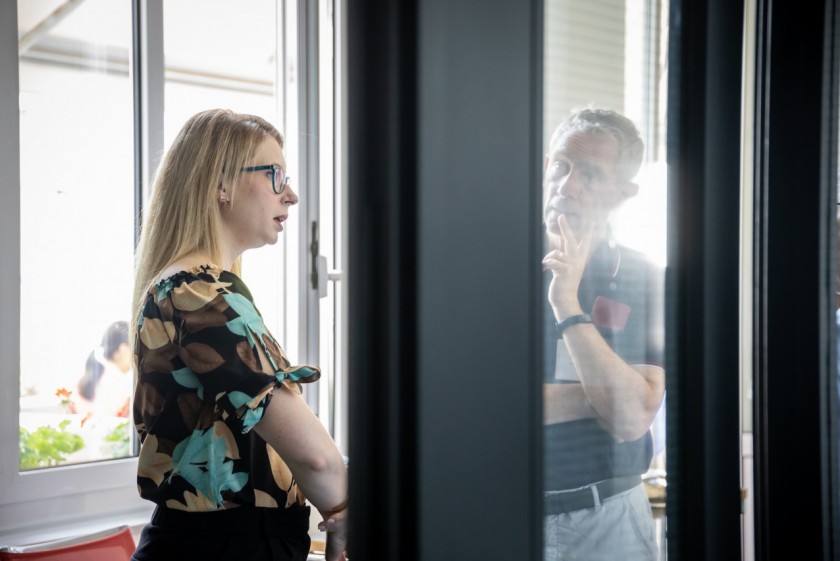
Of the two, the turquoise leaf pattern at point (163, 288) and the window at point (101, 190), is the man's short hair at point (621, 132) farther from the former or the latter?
the window at point (101, 190)

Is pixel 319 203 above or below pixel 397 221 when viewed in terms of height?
above

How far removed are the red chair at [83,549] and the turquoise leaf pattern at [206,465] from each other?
722mm

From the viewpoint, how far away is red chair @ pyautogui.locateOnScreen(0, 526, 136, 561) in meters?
1.62

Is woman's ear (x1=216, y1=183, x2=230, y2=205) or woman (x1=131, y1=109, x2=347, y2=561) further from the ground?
woman's ear (x1=216, y1=183, x2=230, y2=205)

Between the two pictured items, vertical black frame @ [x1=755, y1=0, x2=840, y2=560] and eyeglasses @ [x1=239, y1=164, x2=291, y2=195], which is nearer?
vertical black frame @ [x1=755, y1=0, x2=840, y2=560]

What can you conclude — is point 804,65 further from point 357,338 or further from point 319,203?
point 319,203

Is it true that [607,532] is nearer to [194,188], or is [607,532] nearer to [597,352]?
[597,352]

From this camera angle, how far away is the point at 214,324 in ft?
3.59

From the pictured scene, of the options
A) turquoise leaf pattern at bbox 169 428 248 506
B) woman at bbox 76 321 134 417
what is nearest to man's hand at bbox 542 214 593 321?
turquoise leaf pattern at bbox 169 428 248 506

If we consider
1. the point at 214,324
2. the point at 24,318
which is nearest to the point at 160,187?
the point at 214,324

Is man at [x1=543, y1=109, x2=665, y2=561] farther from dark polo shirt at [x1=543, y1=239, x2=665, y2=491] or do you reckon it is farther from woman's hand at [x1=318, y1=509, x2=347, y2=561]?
woman's hand at [x1=318, y1=509, x2=347, y2=561]

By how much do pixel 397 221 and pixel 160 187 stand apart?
1.16 meters

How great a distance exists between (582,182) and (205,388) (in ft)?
2.89

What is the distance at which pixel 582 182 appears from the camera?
0.32m
